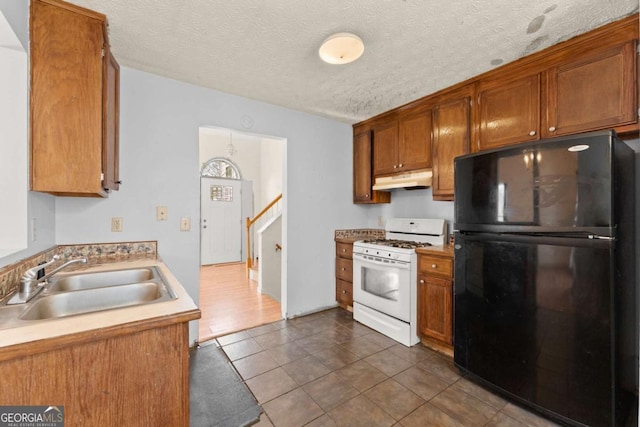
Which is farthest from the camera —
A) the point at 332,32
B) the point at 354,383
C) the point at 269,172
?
the point at 269,172

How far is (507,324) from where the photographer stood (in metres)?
1.77

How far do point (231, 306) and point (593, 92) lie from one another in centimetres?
393

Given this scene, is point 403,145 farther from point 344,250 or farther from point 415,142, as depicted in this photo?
point 344,250

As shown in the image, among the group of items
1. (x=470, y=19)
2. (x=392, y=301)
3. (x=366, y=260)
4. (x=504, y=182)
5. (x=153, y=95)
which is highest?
(x=470, y=19)

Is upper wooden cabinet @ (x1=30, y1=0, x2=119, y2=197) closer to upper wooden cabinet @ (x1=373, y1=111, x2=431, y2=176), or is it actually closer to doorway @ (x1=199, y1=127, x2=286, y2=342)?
upper wooden cabinet @ (x1=373, y1=111, x2=431, y2=176)

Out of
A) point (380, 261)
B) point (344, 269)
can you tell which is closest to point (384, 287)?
point (380, 261)

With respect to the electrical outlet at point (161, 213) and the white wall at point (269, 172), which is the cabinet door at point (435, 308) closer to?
the electrical outlet at point (161, 213)

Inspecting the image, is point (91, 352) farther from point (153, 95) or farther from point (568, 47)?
point (568, 47)

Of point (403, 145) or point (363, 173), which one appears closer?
point (403, 145)

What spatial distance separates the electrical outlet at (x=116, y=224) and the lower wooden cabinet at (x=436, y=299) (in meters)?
2.61

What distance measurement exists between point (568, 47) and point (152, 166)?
127 inches

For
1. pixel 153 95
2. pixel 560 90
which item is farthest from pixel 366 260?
pixel 153 95

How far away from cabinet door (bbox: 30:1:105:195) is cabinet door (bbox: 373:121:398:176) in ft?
8.64

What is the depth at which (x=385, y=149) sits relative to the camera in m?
3.26
